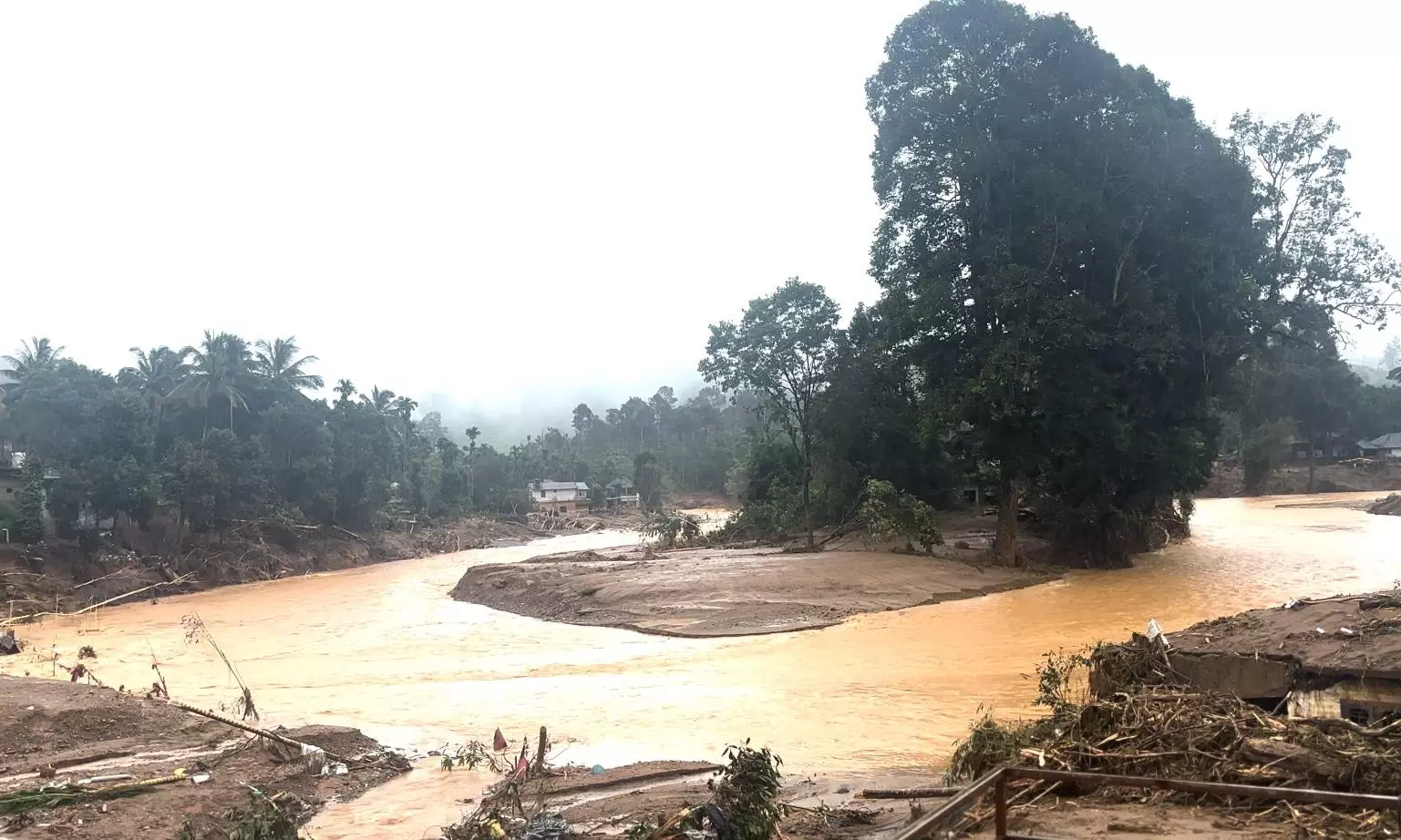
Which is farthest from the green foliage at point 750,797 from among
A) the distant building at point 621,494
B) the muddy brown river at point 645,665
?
the distant building at point 621,494

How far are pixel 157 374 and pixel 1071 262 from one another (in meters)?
43.5

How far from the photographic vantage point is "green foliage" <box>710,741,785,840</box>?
5438 mm

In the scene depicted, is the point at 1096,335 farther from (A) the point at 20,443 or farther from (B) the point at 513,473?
(B) the point at 513,473

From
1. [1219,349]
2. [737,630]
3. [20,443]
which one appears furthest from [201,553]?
[1219,349]

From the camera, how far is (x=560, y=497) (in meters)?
75.9

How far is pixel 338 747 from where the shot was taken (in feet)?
31.8

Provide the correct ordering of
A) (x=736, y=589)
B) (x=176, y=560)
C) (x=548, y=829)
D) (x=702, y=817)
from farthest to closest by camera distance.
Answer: (x=176, y=560) < (x=736, y=589) < (x=548, y=829) < (x=702, y=817)

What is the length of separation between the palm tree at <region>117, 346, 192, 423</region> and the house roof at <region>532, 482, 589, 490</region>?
32746 millimetres

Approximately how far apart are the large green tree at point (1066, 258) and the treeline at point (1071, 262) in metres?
0.06

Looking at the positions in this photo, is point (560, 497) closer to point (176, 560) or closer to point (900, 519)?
point (176, 560)

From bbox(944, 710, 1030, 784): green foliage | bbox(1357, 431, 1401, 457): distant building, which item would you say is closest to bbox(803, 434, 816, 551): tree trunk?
bbox(944, 710, 1030, 784): green foliage

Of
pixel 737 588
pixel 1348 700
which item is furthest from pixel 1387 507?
pixel 1348 700

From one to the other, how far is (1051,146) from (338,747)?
24.9 metres

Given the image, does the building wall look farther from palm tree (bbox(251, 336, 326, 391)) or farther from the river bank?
palm tree (bbox(251, 336, 326, 391))
